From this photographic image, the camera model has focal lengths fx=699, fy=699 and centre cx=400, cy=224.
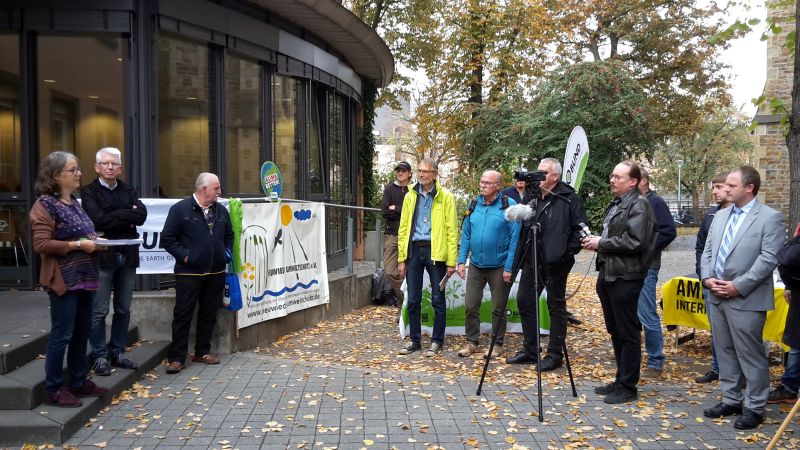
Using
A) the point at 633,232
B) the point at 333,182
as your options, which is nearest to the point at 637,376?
the point at 633,232

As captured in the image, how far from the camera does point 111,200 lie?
20.3 ft

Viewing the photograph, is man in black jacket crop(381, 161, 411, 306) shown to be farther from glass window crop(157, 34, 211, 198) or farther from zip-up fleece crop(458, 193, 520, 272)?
glass window crop(157, 34, 211, 198)

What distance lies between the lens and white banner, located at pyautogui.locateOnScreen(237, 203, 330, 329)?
778 cm

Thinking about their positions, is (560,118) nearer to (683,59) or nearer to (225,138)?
(683,59)

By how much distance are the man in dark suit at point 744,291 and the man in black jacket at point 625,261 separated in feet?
1.83

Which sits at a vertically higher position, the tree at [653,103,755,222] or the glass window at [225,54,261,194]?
the tree at [653,103,755,222]

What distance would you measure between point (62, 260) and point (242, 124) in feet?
17.8

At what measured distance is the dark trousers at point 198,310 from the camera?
688cm

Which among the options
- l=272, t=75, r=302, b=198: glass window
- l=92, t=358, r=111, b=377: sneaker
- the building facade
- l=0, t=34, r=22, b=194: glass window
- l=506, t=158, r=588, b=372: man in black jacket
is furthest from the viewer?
l=272, t=75, r=302, b=198: glass window

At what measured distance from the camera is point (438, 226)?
25.4 ft

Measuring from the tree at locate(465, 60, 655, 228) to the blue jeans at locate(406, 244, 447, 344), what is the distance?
14804 millimetres

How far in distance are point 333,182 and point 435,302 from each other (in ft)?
20.1

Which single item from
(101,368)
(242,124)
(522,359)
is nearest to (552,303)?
(522,359)

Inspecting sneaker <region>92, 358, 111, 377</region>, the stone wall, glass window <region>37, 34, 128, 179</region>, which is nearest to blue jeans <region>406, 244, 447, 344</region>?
sneaker <region>92, 358, 111, 377</region>
